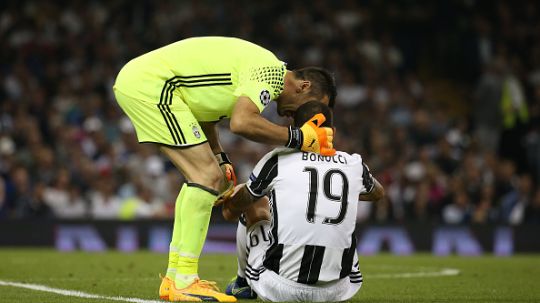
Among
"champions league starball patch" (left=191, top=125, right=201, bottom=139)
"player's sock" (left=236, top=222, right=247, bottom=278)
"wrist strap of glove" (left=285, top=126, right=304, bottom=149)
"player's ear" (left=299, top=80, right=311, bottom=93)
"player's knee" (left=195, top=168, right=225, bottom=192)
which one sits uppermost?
"player's ear" (left=299, top=80, right=311, bottom=93)

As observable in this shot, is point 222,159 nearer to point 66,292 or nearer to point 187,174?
point 187,174

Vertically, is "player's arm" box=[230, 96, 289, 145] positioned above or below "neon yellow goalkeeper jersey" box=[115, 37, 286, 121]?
below

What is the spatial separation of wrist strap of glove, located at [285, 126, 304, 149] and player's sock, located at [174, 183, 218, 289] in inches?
25.7

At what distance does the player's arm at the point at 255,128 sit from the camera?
6266 mm

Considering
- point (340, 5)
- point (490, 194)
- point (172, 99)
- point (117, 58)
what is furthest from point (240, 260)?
point (340, 5)

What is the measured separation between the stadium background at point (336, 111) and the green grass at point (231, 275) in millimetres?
2507

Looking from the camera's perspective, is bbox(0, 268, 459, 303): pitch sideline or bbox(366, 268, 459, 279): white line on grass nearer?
bbox(0, 268, 459, 303): pitch sideline

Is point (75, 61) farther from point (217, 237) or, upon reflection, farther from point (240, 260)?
point (240, 260)

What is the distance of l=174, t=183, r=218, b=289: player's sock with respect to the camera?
652cm

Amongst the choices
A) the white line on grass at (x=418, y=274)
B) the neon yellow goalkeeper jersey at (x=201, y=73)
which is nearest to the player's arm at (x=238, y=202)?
the neon yellow goalkeeper jersey at (x=201, y=73)

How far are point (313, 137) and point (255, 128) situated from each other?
0.36 meters

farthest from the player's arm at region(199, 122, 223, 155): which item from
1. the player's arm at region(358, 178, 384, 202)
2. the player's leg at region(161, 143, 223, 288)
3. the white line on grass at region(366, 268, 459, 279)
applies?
the white line on grass at region(366, 268, 459, 279)

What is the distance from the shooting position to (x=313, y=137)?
6.28 meters

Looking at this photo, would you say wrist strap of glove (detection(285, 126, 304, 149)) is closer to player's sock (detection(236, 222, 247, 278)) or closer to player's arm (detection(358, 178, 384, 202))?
player's arm (detection(358, 178, 384, 202))
